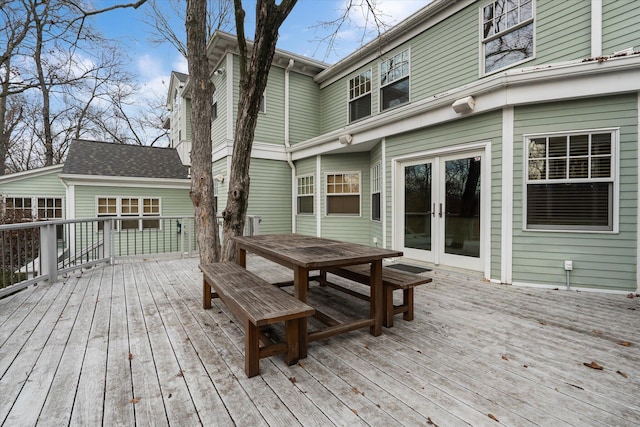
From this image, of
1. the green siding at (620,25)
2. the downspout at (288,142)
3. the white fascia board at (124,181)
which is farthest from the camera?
the white fascia board at (124,181)

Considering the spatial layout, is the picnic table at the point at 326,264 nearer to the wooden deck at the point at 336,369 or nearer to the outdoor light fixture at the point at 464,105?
the wooden deck at the point at 336,369

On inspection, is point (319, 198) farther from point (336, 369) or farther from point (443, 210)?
point (336, 369)

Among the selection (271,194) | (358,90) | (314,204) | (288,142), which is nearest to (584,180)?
(314,204)

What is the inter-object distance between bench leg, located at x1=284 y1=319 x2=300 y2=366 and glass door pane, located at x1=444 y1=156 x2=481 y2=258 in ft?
11.6

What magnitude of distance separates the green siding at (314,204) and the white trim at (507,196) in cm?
434

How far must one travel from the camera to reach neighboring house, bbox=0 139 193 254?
9.16 metres

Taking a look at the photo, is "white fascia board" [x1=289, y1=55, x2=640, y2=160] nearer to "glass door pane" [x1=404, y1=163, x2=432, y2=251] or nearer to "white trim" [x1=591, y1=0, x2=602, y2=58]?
"glass door pane" [x1=404, y1=163, x2=432, y2=251]

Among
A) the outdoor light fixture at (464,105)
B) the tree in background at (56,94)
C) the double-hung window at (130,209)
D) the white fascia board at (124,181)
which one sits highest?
the tree in background at (56,94)

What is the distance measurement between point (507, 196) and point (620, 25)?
290 cm

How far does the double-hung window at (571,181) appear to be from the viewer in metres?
3.62

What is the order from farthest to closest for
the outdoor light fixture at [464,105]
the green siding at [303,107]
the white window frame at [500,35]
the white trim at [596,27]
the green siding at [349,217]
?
the green siding at [303,107] < the green siding at [349,217] < the white window frame at [500,35] < the white trim at [596,27] < the outdoor light fixture at [464,105]

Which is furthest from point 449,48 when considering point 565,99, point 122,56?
point 122,56

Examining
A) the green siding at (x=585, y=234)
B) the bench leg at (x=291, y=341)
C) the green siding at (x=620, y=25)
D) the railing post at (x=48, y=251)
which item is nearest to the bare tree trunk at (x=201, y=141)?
the railing post at (x=48, y=251)

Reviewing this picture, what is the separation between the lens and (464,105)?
418cm
